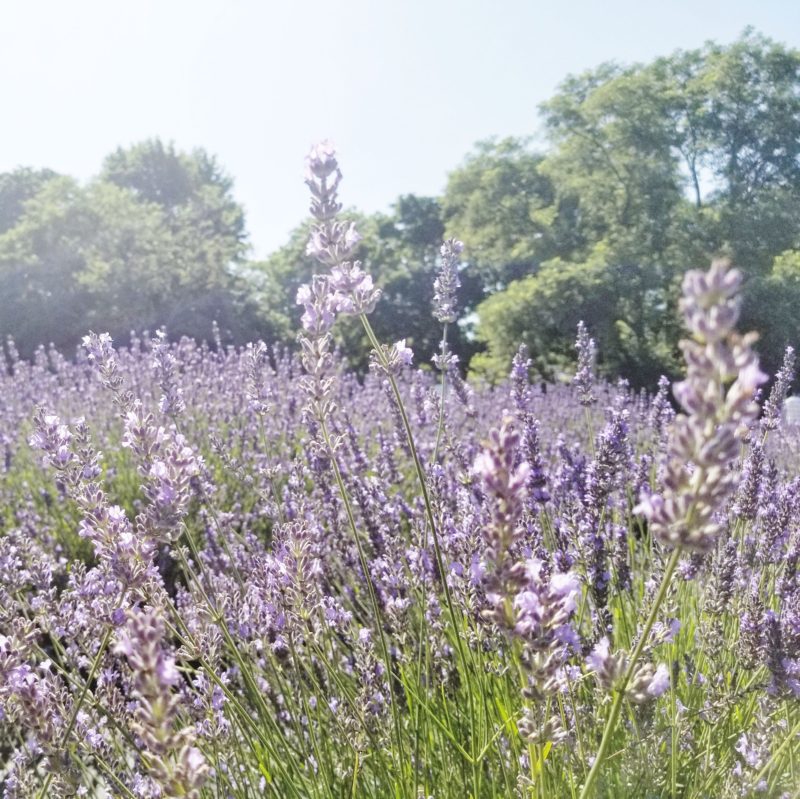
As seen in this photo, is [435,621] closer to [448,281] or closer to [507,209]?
[448,281]

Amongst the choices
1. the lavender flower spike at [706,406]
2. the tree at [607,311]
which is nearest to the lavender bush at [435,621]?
the lavender flower spike at [706,406]

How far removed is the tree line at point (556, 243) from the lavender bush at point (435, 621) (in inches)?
530

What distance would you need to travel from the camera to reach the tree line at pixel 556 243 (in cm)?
1628

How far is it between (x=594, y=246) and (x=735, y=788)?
669 inches

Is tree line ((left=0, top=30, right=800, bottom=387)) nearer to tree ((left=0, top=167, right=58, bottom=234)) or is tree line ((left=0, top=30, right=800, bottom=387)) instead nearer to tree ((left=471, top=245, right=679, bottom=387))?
tree ((left=471, top=245, right=679, bottom=387))

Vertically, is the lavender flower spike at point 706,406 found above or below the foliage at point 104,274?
below

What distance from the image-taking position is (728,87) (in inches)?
648

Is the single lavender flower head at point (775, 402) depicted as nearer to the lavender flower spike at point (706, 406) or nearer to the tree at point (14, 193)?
the lavender flower spike at point (706, 406)

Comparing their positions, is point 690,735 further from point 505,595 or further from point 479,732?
point 505,595

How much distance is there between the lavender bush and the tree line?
13.5 m

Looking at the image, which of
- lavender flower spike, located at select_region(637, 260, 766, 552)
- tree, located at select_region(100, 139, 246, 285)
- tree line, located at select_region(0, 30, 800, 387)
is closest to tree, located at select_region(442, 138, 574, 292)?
tree line, located at select_region(0, 30, 800, 387)

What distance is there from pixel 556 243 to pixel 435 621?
56.6ft

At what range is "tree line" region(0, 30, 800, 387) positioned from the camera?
1628 centimetres

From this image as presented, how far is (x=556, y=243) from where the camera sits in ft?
62.0
